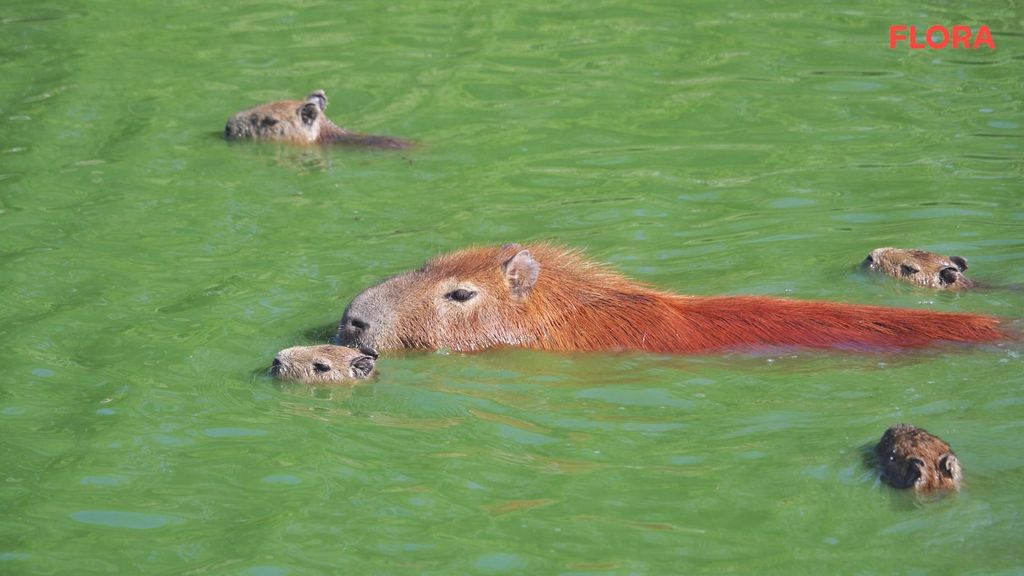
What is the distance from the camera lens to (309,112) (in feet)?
47.1

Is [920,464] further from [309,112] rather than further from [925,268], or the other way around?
[309,112]

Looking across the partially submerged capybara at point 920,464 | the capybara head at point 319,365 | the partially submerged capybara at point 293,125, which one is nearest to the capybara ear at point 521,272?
the capybara head at point 319,365

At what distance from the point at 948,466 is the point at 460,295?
12.4ft

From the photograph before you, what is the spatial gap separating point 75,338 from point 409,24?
8.62m

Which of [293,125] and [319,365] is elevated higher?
[293,125]

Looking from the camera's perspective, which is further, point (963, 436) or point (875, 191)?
point (875, 191)

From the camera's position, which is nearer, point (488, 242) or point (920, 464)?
point (920, 464)

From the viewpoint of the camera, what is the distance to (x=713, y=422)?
8148 mm

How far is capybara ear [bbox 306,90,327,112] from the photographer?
1436cm

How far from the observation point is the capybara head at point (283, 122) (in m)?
14.2

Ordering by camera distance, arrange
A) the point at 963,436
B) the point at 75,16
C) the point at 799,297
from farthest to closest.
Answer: the point at 75,16 < the point at 799,297 < the point at 963,436

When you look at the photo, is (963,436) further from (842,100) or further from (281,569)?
(842,100)

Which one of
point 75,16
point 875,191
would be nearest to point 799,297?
point 875,191

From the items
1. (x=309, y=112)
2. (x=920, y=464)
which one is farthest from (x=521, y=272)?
(x=309, y=112)
